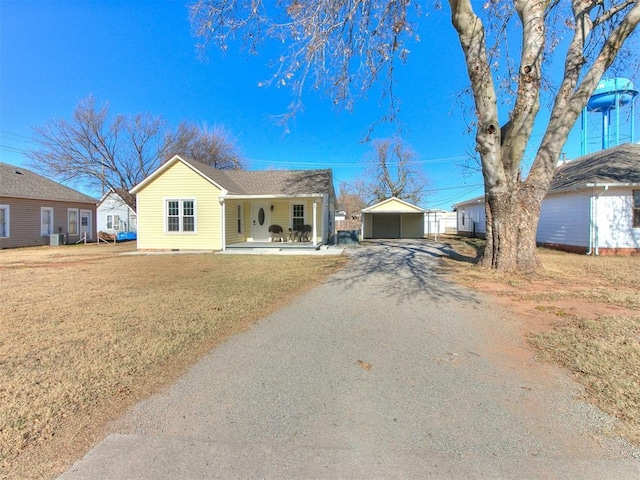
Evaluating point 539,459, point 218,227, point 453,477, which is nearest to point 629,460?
point 539,459

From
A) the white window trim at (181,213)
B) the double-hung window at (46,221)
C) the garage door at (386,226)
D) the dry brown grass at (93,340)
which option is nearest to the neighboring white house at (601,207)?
the dry brown grass at (93,340)

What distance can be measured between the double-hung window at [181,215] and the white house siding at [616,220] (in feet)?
55.5

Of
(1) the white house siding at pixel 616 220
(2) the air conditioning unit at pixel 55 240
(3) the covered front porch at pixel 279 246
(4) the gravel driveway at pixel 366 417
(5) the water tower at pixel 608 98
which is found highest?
(5) the water tower at pixel 608 98

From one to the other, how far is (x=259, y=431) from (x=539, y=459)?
5.87ft

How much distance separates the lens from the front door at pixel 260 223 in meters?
17.8

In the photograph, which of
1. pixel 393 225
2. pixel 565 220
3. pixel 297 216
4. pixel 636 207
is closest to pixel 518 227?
A: pixel 636 207

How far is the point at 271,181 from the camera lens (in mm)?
19062

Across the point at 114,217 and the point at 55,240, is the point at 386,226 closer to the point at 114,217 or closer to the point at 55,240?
the point at 55,240

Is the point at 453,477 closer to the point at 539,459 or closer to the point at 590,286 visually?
the point at 539,459

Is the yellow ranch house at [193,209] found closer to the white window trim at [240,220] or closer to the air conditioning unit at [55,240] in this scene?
the white window trim at [240,220]

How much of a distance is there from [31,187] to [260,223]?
14.2 metres

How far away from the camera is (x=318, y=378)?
3.13 meters

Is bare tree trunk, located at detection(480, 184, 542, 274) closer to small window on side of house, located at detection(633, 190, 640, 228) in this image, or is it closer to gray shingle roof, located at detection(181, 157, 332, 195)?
small window on side of house, located at detection(633, 190, 640, 228)

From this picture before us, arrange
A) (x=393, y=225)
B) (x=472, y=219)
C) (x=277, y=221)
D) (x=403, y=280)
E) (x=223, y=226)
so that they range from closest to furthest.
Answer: (x=403, y=280), (x=223, y=226), (x=277, y=221), (x=472, y=219), (x=393, y=225)
